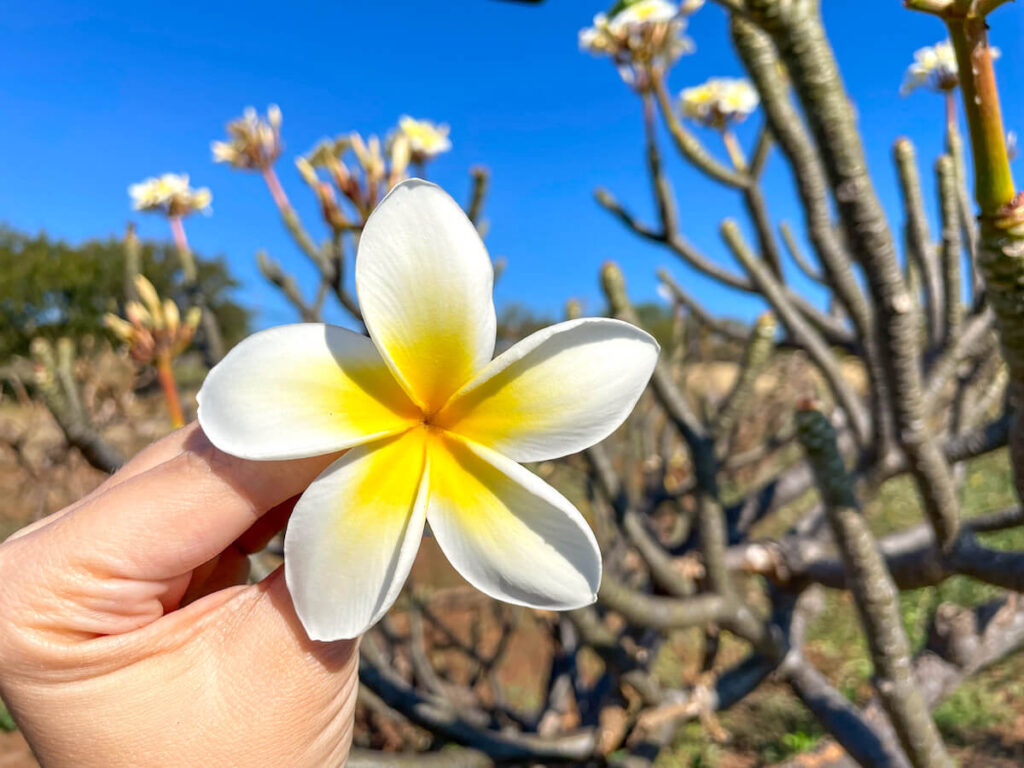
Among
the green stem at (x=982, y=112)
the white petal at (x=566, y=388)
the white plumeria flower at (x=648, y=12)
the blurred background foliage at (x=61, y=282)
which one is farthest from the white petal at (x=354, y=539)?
the blurred background foliage at (x=61, y=282)

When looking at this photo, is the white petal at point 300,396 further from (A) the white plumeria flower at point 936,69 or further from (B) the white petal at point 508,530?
(A) the white plumeria flower at point 936,69

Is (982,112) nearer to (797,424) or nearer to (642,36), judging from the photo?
(797,424)

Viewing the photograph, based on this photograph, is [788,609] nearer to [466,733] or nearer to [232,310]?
[466,733]

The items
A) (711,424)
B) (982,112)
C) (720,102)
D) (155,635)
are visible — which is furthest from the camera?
(720,102)

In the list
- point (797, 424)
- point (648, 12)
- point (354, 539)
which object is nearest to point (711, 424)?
point (797, 424)

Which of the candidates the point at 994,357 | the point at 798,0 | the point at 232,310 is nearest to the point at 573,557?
the point at 798,0

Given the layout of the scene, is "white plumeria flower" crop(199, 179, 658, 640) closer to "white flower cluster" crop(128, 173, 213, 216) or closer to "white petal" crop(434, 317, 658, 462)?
"white petal" crop(434, 317, 658, 462)
